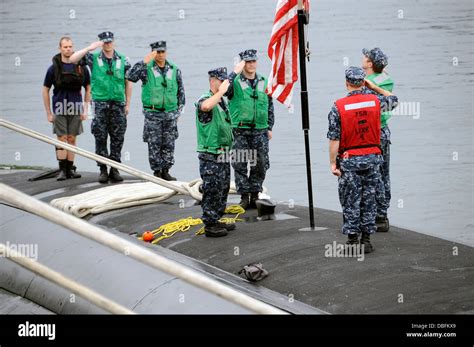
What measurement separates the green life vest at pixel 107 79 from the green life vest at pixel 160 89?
1.34 feet

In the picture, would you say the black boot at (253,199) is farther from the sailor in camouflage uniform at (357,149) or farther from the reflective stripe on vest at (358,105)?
the reflective stripe on vest at (358,105)

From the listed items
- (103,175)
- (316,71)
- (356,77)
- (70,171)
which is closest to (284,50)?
(356,77)

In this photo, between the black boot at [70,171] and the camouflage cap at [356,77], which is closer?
the camouflage cap at [356,77]

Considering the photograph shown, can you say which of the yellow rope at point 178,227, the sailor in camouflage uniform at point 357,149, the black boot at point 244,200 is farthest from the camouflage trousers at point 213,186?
the sailor in camouflage uniform at point 357,149

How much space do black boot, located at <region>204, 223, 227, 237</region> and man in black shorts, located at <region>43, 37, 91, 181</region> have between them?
4.29 m

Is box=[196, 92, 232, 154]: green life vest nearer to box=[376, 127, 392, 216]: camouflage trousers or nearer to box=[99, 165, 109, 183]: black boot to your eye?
box=[376, 127, 392, 216]: camouflage trousers

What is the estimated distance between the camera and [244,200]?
42.8ft

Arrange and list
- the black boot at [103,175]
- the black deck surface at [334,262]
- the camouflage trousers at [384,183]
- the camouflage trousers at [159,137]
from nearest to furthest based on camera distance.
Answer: the black deck surface at [334,262]
the camouflage trousers at [384,183]
the black boot at [103,175]
the camouflage trousers at [159,137]

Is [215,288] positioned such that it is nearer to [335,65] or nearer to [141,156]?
[141,156]

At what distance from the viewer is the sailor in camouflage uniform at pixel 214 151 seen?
37.7 ft

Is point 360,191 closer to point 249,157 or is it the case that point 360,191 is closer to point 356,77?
point 356,77

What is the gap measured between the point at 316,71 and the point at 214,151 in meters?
25.9

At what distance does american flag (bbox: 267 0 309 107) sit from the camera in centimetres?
1220
